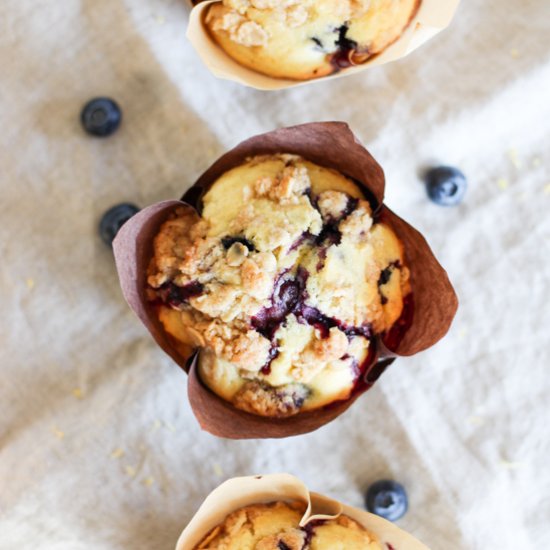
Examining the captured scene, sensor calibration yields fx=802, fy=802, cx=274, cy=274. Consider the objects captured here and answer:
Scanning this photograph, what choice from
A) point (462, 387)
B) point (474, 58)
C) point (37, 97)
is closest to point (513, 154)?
point (474, 58)

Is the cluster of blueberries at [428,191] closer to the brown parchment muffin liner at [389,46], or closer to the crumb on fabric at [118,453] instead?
the brown parchment muffin liner at [389,46]

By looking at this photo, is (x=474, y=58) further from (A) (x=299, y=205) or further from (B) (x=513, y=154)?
(A) (x=299, y=205)

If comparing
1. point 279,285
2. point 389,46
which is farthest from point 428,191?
point 279,285

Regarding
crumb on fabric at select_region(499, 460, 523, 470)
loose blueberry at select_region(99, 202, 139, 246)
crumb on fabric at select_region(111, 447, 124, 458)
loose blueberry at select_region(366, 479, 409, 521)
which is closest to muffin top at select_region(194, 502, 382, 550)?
loose blueberry at select_region(366, 479, 409, 521)

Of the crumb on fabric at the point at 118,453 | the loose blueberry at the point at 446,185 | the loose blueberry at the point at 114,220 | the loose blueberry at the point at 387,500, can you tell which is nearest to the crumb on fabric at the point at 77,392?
the crumb on fabric at the point at 118,453

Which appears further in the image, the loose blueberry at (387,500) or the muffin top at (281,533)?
the loose blueberry at (387,500)

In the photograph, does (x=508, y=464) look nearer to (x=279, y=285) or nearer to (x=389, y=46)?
(x=279, y=285)

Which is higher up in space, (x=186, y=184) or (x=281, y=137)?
(x=281, y=137)
